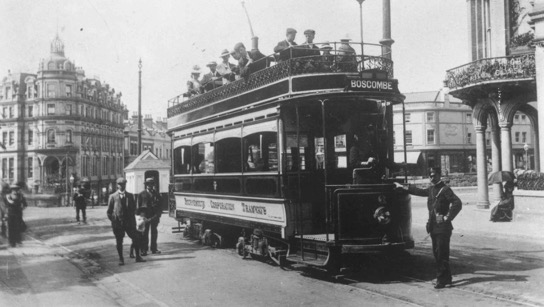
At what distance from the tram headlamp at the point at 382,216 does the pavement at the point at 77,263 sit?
3.71 meters

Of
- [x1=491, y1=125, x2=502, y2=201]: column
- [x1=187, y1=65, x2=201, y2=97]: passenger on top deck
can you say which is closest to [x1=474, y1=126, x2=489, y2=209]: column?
[x1=491, y1=125, x2=502, y2=201]: column

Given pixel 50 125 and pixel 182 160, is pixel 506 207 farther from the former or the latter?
pixel 50 125

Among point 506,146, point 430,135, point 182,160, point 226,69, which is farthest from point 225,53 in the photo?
point 430,135

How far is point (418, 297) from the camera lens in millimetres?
7281

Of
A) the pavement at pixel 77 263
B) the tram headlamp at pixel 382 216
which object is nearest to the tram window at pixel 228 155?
the pavement at pixel 77 263

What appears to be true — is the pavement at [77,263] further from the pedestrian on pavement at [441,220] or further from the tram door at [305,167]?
the pedestrian on pavement at [441,220]

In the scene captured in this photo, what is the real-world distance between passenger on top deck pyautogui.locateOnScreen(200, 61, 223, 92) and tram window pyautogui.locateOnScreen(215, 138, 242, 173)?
81.9 inches

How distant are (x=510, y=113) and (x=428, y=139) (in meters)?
42.2

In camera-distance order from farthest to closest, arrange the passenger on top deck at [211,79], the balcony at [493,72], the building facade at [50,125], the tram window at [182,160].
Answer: the building facade at [50,125] → the balcony at [493,72] → the tram window at [182,160] → the passenger on top deck at [211,79]

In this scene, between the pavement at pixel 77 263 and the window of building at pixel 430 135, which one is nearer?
the pavement at pixel 77 263

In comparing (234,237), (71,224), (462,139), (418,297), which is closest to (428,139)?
(462,139)

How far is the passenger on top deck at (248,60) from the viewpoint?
1099 cm

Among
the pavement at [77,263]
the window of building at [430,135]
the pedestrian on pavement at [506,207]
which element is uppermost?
the window of building at [430,135]

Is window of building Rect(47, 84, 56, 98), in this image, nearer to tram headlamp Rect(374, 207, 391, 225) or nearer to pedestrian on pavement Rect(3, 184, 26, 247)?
pedestrian on pavement Rect(3, 184, 26, 247)
